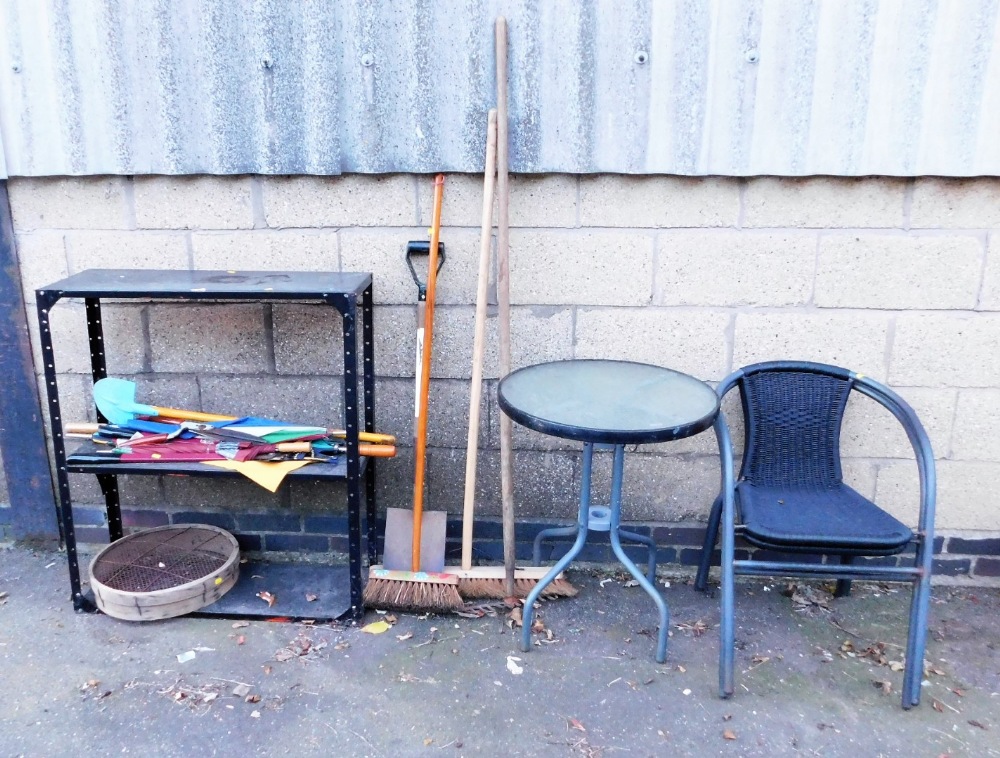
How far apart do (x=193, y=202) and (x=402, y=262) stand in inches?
28.8

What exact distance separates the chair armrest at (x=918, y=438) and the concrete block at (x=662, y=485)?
555mm

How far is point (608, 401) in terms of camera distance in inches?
85.7

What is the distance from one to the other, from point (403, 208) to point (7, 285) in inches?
55.7

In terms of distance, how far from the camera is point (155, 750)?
2.04 meters

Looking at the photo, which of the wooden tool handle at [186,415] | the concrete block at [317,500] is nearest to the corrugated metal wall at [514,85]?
the wooden tool handle at [186,415]

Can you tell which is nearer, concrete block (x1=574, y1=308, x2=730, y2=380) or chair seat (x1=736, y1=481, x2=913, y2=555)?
chair seat (x1=736, y1=481, x2=913, y2=555)

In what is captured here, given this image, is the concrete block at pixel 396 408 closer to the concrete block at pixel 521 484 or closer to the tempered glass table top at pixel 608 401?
the concrete block at pixel 521 484

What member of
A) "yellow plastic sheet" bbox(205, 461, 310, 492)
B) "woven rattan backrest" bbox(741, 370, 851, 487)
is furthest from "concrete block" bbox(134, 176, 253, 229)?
"woven rattan backrest" bbox(741, 370, 851, 487)

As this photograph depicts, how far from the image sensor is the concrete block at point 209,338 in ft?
9.01

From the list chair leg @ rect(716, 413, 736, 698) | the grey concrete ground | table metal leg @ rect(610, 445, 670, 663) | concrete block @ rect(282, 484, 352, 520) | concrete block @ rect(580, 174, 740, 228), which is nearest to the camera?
the grey concrete ground

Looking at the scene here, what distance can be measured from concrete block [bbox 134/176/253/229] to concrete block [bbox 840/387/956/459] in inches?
84.6

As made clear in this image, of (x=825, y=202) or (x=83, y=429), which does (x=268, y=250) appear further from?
(x=825, y=202)

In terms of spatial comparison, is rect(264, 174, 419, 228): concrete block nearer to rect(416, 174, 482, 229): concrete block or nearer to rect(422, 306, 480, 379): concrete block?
rect(416, 174, 482, 229): concrete block

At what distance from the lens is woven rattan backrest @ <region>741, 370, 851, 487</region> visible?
255 cm
